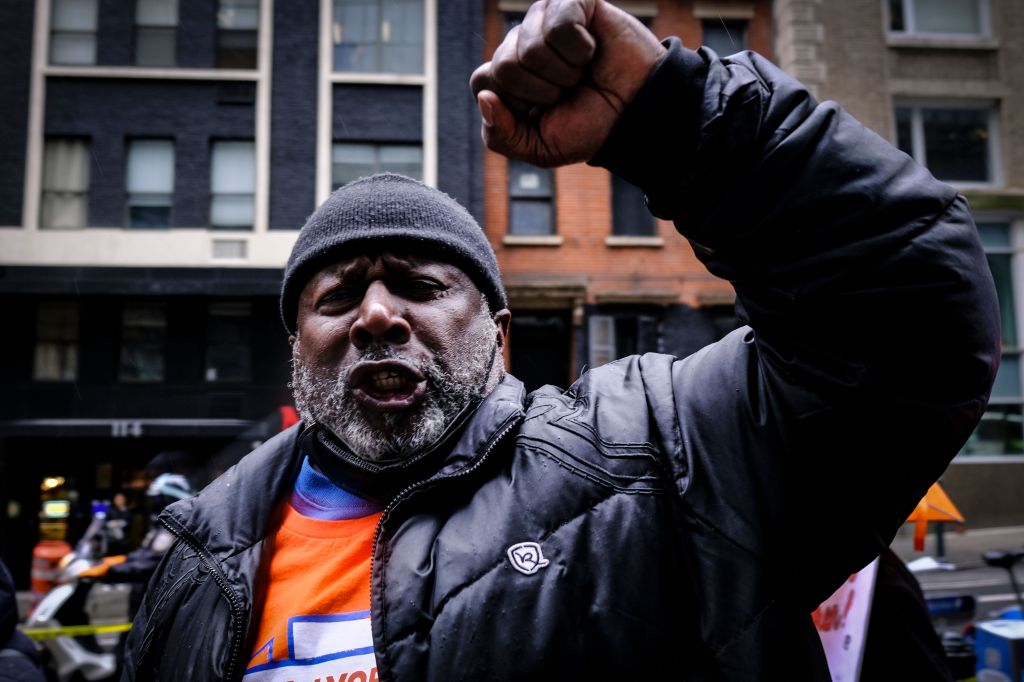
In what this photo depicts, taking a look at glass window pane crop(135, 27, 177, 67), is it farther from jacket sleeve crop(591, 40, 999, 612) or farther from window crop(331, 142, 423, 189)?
jacket sleeve crop(591, 40, 999, 612)

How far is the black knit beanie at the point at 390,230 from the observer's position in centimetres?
183

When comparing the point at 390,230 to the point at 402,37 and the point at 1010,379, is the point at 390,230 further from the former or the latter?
the point at 1010,379

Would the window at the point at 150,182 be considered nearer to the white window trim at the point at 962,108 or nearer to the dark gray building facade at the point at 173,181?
the dark gray building facade at the point at 173,181

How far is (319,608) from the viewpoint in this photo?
61.8 inches

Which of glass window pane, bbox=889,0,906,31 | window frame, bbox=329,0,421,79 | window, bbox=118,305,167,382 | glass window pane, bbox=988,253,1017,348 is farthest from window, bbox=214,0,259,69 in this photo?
glass window pane, bbox=988,253,1017,348

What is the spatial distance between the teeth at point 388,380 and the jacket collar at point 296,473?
17 cm

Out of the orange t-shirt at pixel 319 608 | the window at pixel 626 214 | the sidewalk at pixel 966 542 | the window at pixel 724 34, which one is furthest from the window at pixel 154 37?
the sidewalk at pixel 966 542

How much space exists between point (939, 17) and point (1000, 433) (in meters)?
8.41

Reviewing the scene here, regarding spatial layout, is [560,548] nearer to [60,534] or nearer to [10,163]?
[60,534]

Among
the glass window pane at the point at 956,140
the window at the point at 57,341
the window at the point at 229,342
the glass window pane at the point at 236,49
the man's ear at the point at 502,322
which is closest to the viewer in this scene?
the man's ear at the point at 502,322

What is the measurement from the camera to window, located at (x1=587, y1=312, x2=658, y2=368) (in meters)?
14.5

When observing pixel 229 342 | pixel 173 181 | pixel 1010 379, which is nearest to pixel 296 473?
pixel 229 342

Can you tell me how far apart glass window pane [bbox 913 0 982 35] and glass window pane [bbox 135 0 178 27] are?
14841 mm

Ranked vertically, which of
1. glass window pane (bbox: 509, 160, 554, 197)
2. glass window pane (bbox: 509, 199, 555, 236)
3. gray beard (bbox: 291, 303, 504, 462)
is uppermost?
glass window pane (bbox: 509, 160, 554, 197)
